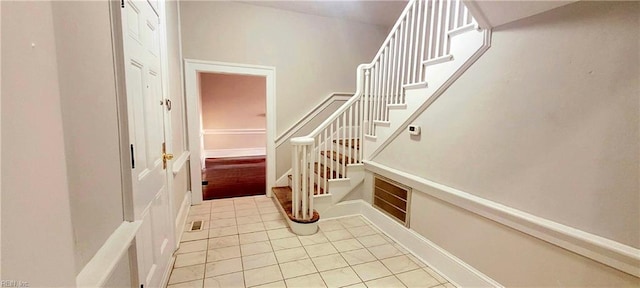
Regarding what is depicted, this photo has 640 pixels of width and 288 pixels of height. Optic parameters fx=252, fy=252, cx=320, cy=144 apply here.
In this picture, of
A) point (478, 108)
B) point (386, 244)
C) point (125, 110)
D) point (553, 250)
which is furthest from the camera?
point (386, 244)

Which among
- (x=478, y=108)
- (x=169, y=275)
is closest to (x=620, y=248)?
(x=478, y=108)

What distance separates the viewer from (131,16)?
120cm

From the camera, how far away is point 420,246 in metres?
2.15

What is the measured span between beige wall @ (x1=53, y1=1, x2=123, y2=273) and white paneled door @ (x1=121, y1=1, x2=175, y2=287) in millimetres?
132

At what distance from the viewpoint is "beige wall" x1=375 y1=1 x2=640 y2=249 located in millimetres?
1058

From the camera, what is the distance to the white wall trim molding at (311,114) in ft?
12.1

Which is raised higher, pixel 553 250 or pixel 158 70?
pixel 158 70

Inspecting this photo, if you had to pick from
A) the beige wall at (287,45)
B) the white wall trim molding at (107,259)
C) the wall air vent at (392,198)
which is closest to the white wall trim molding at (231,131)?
the beige wall at (287,45)

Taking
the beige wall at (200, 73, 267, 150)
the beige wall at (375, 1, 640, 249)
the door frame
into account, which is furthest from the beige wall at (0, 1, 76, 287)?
the beige wall at (200, 73, 267, 150)

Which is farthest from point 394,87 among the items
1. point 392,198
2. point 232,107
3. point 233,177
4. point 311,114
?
point 232,107

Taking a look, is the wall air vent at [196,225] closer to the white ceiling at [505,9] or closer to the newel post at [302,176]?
the newel post at [302,176]

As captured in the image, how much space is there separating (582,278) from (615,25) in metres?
1.16

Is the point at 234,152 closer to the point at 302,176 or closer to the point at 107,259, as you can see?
the point at 302,176

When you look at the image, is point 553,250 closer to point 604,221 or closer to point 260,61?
point 604,221
